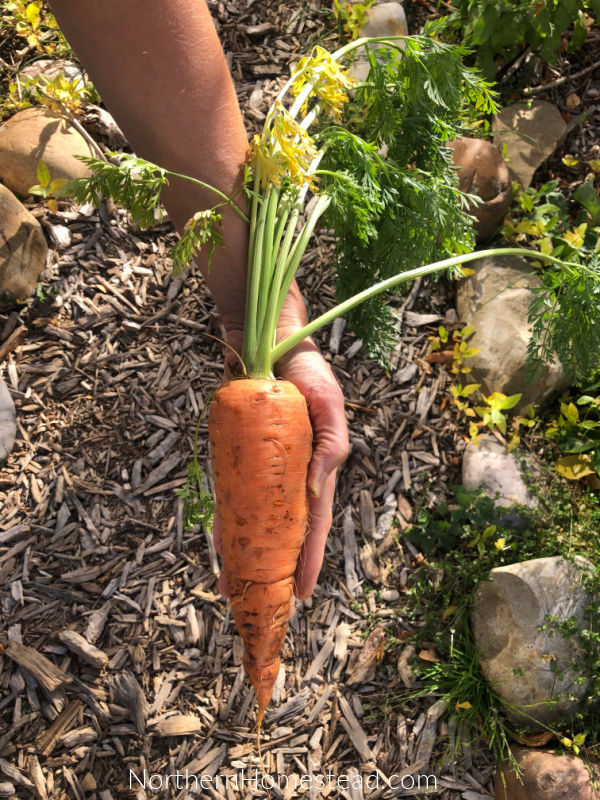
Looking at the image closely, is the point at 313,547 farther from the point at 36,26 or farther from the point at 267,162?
the point at 36,26

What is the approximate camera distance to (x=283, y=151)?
5.40 feet

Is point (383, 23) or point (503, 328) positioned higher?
point (383, 23)

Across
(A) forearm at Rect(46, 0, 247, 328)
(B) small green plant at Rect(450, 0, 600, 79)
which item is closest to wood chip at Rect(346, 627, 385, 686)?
(A) forearm at Rect(46, 0, 247, 328)

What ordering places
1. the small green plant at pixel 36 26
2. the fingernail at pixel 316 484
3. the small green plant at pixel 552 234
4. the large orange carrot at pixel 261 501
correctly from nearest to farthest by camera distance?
the large orange carrot at pixel 261 501, the fingernail at pixel 316 484, the small green plant at pixel 552 234, the small green plant at pixel 36 26

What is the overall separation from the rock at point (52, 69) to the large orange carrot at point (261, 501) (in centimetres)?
190

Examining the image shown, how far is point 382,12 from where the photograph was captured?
9.31ft

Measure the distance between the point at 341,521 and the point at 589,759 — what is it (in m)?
1.14

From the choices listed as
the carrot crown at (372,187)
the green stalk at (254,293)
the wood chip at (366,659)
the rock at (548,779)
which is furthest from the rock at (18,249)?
the rock at (548,779)

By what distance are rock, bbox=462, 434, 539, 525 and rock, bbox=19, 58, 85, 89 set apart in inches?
93.4

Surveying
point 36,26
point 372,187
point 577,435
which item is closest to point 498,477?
point 577,435

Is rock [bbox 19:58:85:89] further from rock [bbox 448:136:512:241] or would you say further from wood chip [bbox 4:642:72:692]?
wood chip [bbox 4:642:72:692]

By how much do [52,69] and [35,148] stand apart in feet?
1.83

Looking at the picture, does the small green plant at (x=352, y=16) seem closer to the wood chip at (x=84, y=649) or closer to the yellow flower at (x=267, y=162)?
the yellow flower at (x=267, y=162)

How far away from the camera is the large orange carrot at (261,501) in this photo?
1.74 meters
